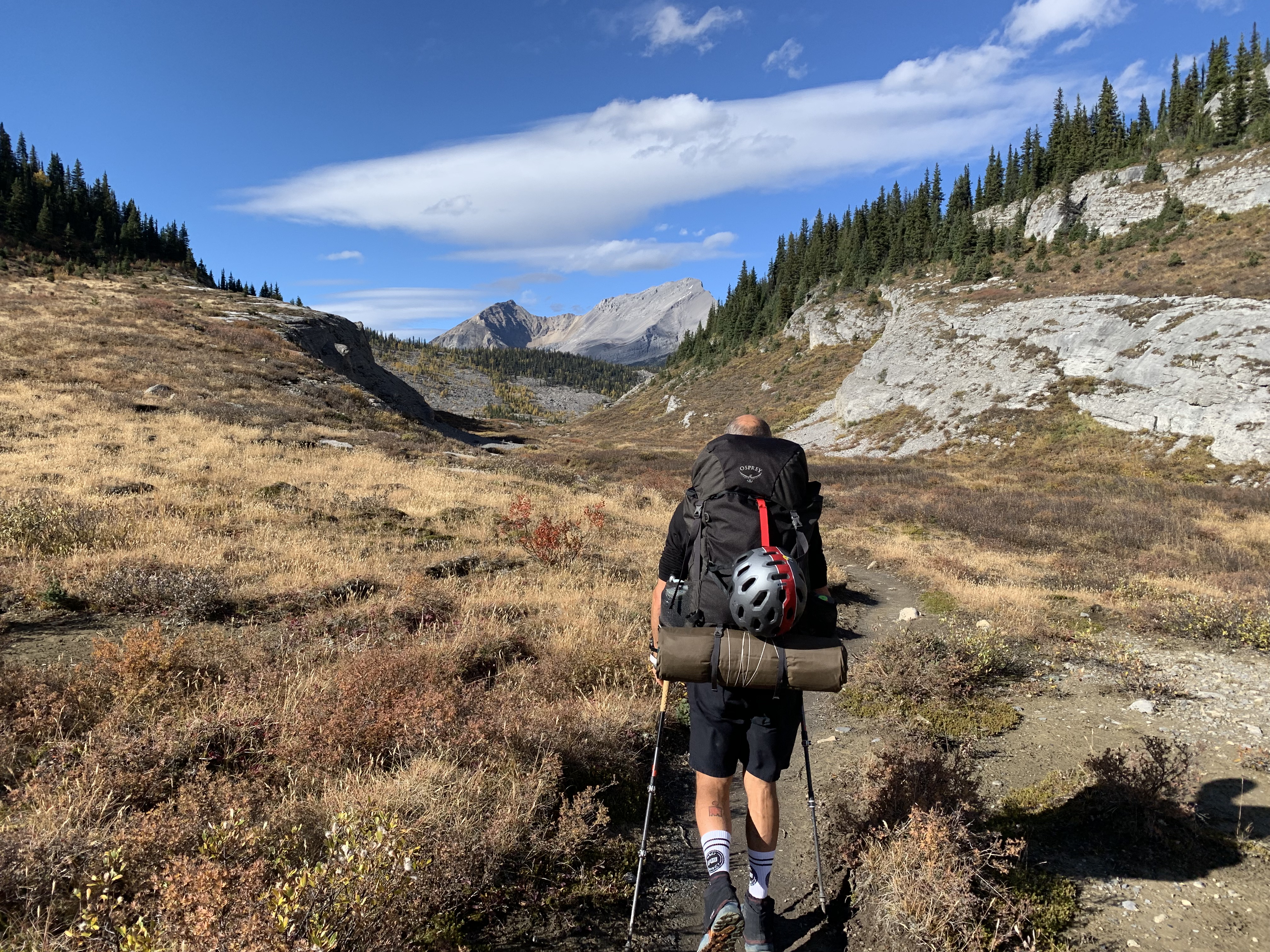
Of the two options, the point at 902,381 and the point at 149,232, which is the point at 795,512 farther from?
the point at 149,232

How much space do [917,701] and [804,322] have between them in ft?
274

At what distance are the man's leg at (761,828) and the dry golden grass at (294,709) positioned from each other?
1.04 meters

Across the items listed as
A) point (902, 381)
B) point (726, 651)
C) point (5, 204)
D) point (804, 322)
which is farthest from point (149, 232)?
point (726, 651)

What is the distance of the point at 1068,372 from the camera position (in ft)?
129

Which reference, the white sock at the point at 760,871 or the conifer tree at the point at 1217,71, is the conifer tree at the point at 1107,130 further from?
the white sock at the point at 760,871

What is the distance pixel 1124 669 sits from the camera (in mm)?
7957

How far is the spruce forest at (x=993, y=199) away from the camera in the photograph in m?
63.6

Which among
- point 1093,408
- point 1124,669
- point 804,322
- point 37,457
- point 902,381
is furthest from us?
point 804,322

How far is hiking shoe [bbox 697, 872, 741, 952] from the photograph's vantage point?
3.26m

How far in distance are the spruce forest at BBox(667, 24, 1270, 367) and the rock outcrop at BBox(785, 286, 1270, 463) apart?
1776cm

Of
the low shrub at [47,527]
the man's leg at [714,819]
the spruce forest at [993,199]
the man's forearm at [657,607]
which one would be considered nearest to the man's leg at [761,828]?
the man's leg at [714,819]

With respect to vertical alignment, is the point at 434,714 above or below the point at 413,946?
above

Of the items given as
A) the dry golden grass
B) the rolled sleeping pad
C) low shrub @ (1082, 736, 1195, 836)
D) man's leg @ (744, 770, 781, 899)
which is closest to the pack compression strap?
the rolled sleeping pad

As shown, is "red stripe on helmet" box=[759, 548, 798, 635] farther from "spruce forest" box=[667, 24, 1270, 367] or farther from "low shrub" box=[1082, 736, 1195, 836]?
"spruce forest" box=[667, 24, 1270, 367]
